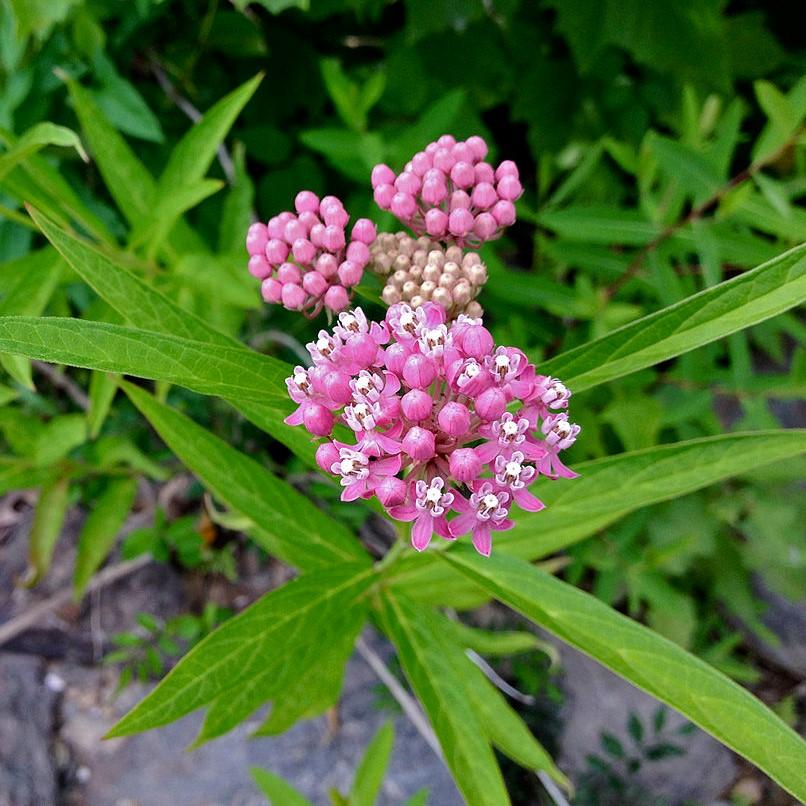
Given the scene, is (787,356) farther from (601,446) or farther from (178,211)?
(178,211)

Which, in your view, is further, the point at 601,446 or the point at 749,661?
the point at 749,661

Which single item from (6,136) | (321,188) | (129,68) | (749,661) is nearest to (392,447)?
(6,136)

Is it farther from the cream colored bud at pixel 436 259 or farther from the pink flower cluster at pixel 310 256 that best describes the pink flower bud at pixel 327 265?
the cream colored bud at pixel 436 259

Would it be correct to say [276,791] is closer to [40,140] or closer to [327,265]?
[327,265]

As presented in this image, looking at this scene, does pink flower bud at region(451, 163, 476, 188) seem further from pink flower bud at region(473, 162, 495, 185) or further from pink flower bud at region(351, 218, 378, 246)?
pink flower bud at region(351, 218, 378, 246)

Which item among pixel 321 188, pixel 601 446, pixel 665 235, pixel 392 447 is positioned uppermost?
pixel 392 447

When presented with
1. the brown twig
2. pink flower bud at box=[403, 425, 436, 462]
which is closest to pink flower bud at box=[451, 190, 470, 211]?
pink flower bud at box=[403, 425, 436, 462]
